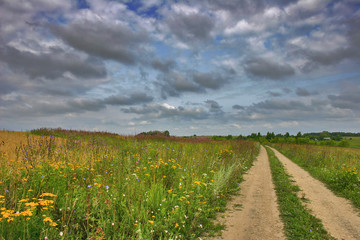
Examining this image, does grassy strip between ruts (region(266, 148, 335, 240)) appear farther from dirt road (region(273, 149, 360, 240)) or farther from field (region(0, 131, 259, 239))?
field (region(0, 131, 259, 239))

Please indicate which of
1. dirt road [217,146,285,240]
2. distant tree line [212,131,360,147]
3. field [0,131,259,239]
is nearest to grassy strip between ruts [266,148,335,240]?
dirt road [217,146,285,240]

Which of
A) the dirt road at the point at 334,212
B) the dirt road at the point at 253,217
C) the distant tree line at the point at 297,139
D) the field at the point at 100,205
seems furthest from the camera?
the distant tree line at the point at 297,139

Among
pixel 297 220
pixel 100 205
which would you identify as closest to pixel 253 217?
pixel 297 220

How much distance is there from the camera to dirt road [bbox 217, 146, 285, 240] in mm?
4602

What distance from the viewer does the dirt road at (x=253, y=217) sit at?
4.60m

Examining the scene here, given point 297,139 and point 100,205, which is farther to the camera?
point 297,139

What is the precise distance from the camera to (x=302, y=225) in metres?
5.16

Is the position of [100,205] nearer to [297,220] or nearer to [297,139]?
[297,220]

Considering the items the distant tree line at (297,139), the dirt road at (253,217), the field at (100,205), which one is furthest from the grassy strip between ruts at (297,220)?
the distant tree line at (297,139)

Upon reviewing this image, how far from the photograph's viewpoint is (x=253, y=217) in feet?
18.1

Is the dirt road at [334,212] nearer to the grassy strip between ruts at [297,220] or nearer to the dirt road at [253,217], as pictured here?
the grassy strip between ruts at [297,220]

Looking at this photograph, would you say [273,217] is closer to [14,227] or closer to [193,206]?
[193,206]

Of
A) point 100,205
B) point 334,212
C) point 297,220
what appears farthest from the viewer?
point 334,212

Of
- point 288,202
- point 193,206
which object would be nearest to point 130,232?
point 193,206
